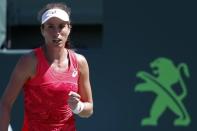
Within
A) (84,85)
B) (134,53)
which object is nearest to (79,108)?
(84,85)

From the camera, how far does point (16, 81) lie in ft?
11.0

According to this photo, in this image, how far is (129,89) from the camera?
19.8 feet

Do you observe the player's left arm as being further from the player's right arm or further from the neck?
the player's right arm

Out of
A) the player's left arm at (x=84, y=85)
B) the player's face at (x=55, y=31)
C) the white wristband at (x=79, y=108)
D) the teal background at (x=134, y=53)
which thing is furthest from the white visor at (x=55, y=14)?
the teal background at (x=134, y=53)

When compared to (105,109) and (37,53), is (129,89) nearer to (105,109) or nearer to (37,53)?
(105,109)

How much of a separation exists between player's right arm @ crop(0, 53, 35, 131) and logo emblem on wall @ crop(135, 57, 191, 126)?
276 cm

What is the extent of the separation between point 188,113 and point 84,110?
2.63 meters

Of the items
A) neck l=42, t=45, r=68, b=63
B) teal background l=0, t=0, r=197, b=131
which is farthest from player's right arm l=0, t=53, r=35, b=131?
teal background l=0, t=0, r=197, b=131

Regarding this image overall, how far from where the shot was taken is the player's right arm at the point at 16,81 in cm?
335

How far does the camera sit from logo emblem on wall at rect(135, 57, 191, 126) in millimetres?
6012

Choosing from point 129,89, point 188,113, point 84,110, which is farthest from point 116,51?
point 84,110

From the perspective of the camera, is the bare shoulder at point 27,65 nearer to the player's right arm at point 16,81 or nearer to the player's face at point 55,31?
the player's right arm at point 16,81

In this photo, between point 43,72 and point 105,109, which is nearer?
point 43,72

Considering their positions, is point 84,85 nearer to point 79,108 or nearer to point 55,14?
point 79,108
